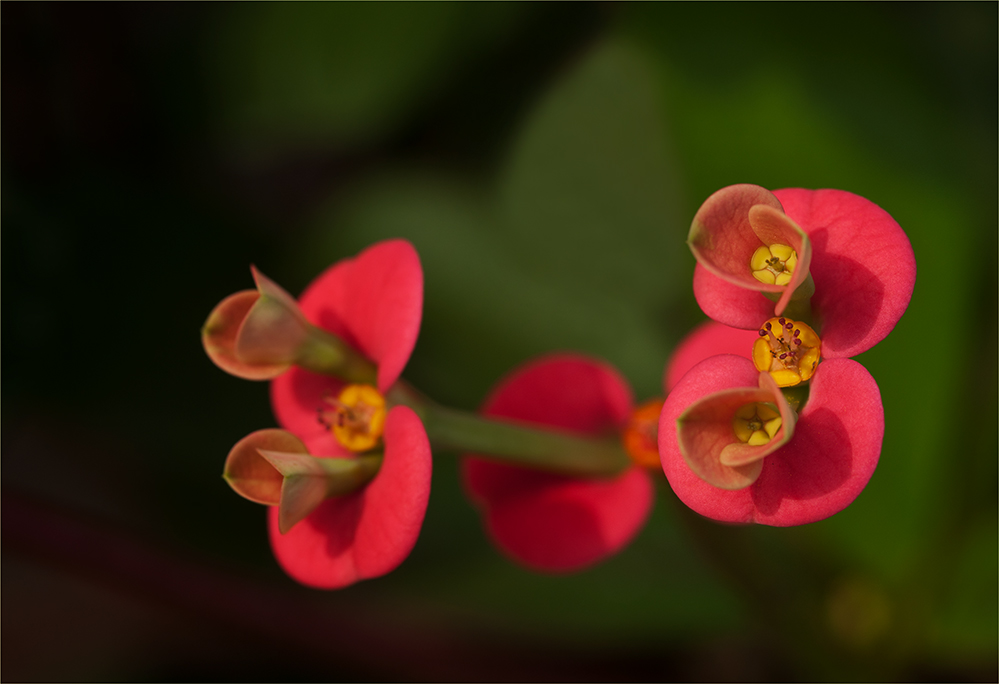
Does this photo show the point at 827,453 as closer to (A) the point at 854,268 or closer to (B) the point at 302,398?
(A) the point at 854,268

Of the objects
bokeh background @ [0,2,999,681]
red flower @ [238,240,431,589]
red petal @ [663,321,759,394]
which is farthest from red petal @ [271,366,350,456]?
bokeh background @ [0,2,999,681]

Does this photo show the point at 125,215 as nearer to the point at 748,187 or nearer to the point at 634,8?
the point at 634,8

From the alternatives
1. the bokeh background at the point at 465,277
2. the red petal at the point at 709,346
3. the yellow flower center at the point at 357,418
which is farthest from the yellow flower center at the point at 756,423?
the bokeh background at the point at 465,277

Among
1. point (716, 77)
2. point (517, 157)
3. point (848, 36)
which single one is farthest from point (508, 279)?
point (848, 36)

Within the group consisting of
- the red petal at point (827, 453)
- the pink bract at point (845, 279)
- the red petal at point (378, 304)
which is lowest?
the red petal at point (827, 453)

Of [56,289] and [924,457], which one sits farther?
[56,289]

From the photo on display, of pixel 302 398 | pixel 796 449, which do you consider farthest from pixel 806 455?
pixel 302 398

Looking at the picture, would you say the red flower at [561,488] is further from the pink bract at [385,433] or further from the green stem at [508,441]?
the pink bract at [385,433]
